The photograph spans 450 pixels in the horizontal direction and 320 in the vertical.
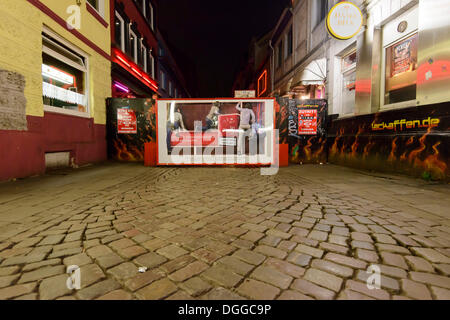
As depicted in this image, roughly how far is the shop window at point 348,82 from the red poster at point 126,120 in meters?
7.66

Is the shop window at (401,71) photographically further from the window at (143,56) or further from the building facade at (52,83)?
the window at (143,56)

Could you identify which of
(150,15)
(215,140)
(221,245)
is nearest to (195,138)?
(215,140)

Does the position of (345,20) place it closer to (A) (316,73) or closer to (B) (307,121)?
(A) (316,73)

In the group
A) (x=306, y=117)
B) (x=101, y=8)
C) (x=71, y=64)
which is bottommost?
(x=306, y=117)

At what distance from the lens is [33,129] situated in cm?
539

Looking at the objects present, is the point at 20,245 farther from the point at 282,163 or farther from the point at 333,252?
the point at 282,163

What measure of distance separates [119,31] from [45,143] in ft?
23.1

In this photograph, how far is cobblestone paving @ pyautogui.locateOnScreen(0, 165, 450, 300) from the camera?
1.50 m

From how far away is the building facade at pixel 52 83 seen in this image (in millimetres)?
4840

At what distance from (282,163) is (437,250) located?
567 centimetres

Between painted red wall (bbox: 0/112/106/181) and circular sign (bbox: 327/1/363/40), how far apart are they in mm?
8265

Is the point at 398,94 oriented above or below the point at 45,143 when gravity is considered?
above

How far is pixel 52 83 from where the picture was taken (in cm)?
630

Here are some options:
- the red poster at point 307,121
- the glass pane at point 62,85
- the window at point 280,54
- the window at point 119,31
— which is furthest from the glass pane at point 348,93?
the window at point 119,31
